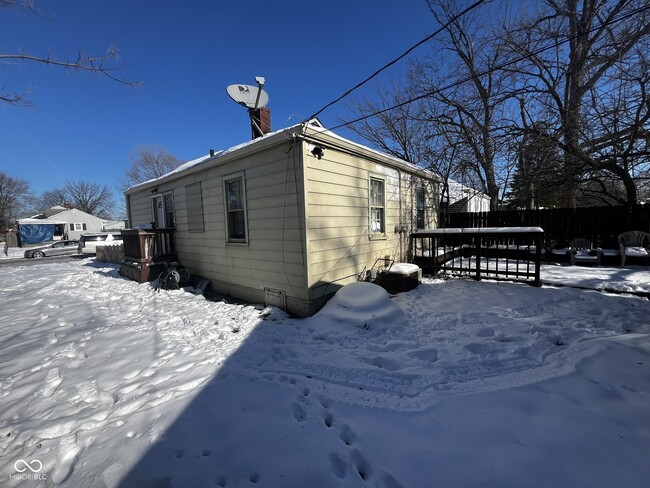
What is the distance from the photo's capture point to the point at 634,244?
8.37 meters

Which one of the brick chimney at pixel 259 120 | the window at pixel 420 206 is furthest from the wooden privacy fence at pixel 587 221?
the brick chimney at pixel 259 120

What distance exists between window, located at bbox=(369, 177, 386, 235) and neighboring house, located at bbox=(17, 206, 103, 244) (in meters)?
39.3

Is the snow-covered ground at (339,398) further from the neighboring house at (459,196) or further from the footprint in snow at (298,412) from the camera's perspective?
the neighboring house at (459,196)

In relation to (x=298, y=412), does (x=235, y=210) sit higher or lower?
higher

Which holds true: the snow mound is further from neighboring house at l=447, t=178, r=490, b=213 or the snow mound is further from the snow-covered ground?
neighboring house at l=447, t=178, r=490, b=213

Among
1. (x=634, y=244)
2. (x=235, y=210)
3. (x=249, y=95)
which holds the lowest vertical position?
(x=634, y=244)

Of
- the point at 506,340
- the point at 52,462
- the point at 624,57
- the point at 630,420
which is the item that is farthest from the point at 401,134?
the point at 52,462

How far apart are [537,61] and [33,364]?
46.4 feet

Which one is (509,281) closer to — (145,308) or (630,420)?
(630,420)

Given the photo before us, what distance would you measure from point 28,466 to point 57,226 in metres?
45.2

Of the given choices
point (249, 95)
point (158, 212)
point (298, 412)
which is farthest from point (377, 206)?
point (158, 212)

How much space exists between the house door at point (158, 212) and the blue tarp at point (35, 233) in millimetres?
34089

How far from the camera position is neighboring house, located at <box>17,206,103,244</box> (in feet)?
99.5

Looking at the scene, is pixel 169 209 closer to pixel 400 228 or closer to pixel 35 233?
pixel 400 228
